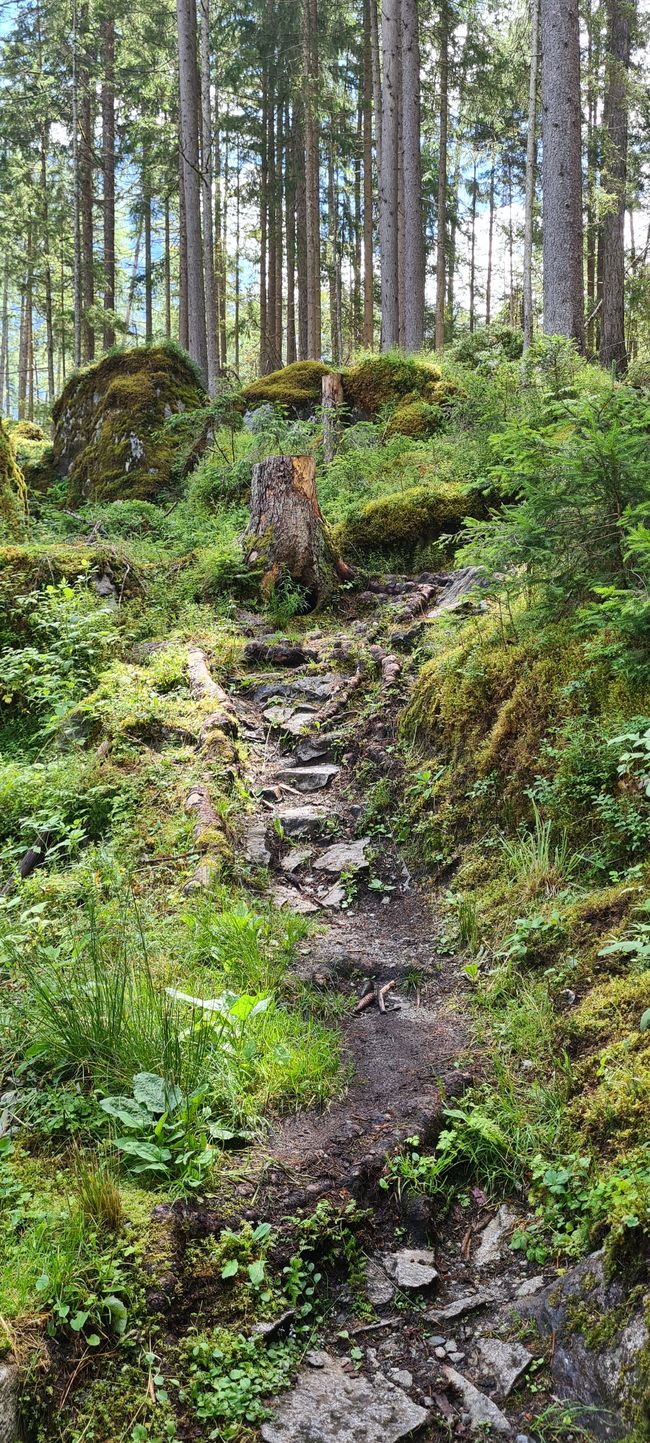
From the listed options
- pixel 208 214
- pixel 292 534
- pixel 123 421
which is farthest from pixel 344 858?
pixel 208 214

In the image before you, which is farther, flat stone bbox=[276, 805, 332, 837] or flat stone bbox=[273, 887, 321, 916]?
flat stone bbox=[276, 805, 332, 837]

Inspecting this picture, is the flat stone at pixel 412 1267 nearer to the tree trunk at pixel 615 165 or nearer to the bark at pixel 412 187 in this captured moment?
the bark at pixel 412 187

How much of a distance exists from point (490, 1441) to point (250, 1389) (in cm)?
60

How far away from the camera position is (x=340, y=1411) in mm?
2117

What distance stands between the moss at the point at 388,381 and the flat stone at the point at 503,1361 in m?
12.1

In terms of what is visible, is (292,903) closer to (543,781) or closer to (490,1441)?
(543,781)

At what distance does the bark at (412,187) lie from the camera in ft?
54.4

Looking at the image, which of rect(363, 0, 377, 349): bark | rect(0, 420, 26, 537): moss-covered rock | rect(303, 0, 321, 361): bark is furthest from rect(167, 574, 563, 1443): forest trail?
rect(363, 0, 377, 349): bark

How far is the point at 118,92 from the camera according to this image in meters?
24.2

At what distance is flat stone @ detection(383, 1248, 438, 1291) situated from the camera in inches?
99.0

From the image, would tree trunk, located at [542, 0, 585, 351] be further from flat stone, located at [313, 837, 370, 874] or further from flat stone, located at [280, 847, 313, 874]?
flat stone, located at [280, 847, 313, 874]

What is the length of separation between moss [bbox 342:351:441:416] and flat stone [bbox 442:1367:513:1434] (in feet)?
39.9

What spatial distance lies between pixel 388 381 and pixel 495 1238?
12.2 m

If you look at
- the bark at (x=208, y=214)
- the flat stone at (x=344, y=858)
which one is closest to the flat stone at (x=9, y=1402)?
the flat stone at (x=344, y=858)
